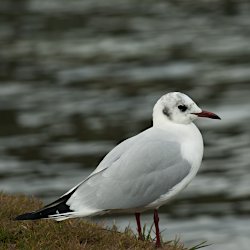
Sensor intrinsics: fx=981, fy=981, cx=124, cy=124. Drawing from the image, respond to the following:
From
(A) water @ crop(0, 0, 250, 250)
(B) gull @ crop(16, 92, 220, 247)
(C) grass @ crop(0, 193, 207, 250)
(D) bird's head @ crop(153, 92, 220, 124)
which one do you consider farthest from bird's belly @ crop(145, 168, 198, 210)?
(A) water @ crop(0, 0, 250, 250)

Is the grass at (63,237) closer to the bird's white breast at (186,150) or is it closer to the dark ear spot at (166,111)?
the bird's white breast at (186,150)

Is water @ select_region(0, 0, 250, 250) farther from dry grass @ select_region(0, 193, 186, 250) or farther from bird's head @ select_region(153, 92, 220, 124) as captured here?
bird's head @ select_region(153, 92, 220, 124)

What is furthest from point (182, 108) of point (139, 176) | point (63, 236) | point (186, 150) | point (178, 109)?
point (63, 236)

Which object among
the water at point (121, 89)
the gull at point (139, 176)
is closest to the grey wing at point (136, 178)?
the gull at point (139, 176)

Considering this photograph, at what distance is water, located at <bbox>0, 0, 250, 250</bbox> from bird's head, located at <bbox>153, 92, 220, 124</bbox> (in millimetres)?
4381

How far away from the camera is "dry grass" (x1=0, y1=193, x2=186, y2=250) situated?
22.1 feet

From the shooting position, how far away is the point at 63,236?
6.93 metres

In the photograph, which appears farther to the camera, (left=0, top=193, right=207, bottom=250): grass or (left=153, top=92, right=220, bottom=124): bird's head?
(left=153, top=92, right=220, bottom=124): bird's head

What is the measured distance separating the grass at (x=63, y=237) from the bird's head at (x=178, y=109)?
918 millimetres

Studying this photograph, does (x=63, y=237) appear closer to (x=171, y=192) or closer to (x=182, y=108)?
(x=171, y=192)

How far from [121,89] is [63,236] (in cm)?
1408

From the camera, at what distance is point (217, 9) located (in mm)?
29750

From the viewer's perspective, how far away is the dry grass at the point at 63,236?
6727mm

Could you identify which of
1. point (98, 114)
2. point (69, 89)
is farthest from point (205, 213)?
point (69, 89)
